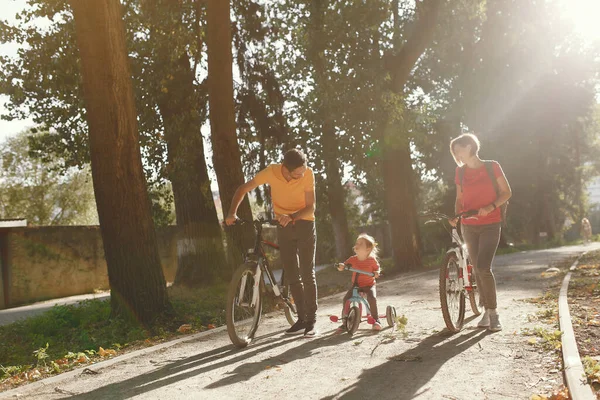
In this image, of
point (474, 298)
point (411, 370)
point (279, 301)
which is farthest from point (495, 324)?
point (279, 301)

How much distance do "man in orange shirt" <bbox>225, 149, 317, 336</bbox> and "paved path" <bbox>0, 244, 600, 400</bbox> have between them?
451 millimetres

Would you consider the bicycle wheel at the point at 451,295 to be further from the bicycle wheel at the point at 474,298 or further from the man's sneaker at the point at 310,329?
the man's sneaker at the point at 310,329

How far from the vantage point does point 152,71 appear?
13.4 metres

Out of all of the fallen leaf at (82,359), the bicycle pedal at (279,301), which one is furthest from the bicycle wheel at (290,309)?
the fallen leaf at (82,359)

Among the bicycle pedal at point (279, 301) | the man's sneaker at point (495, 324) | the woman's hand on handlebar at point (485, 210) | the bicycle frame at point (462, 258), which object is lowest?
the man's sneaker at point (495, 324)

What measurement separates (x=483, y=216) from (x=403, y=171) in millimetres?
11200

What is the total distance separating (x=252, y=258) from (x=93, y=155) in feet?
9.87

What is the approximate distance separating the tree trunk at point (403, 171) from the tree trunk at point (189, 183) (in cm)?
541

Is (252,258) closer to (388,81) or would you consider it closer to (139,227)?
(139,227)

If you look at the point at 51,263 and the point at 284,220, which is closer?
the point at 284,220

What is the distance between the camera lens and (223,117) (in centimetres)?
1076

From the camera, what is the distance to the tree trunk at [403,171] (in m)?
17.7

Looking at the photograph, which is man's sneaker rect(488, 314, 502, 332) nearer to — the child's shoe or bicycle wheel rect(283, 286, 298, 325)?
the child's shoe

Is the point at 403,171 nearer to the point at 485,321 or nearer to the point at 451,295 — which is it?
the point at 485,321
